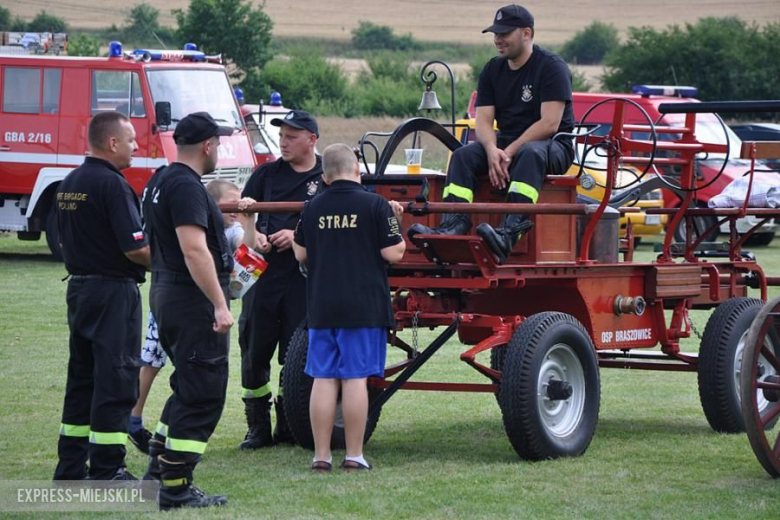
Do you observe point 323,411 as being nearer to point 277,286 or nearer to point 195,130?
point 277,286

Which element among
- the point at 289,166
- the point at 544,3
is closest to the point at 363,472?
the point at 289,166

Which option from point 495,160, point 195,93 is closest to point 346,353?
point 495,160

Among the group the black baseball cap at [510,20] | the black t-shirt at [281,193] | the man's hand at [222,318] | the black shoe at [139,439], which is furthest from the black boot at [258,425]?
the black baseball cap at [510,20]

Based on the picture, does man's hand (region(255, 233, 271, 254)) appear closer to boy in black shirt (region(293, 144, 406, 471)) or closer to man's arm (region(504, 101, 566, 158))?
boy in black shirt (region(293, 144, 406, 471))

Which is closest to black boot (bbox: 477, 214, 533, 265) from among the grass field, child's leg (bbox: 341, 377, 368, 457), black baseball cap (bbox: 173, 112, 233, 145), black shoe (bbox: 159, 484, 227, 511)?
child's leg (bbox: 341, 377, 368, 457)

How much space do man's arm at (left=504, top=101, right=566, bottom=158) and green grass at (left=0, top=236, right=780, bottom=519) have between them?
6.03 ft

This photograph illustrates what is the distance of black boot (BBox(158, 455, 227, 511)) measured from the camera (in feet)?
21.1

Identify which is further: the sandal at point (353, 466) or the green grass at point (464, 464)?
the sandal at point (353, 466)

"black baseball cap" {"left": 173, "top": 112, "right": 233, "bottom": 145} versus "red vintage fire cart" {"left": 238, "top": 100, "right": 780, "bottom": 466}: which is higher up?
"black baseball cap" {"left": 173, "top": 112, "right": 233, "bottom": 145}

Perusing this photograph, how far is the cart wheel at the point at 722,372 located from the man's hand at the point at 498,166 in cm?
179

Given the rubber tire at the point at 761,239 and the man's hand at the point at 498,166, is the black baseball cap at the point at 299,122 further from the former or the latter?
the rubber tire at the point at 761,239

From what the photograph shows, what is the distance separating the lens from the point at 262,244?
26.4 ft

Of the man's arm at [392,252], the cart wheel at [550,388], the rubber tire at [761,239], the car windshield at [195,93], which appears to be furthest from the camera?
the rubber tire at [761,239]

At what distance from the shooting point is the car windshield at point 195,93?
19.5 m
